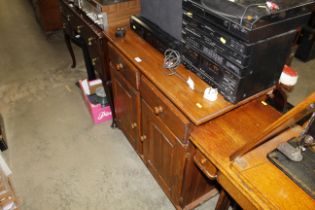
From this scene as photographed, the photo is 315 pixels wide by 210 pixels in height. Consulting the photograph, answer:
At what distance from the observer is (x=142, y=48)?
1.43m

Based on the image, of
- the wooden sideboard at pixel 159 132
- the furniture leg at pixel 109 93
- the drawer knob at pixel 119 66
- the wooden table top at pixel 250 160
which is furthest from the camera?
the furniture leg at pixel 109 93

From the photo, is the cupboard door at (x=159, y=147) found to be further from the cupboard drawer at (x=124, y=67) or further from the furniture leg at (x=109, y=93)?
the furniture leg at (x=109, y=93)

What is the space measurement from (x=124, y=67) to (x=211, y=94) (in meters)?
0.60

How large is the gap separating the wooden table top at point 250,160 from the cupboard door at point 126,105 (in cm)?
54

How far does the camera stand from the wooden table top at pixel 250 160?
848mm

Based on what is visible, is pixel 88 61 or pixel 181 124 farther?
pixel 88 61

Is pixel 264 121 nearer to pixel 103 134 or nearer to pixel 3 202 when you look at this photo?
pixel 103 134

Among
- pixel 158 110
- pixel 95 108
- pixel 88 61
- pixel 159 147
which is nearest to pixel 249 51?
pixel 158 110

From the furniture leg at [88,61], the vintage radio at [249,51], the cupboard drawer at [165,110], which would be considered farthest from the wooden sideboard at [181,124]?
the furniture leg at [88,61]

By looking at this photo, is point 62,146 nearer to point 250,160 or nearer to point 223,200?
point 223,200

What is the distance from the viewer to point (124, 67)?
1469 millimetres

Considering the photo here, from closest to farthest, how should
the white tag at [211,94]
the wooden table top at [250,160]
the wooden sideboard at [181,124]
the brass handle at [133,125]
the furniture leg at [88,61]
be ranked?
the wooden table top at [250,160] < the wooden sideboard at [181,124] < the white tag at [211,94] < the brass handle at [133,125] < the furniture leg at [88,61]

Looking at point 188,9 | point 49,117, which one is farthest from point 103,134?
point 188,9

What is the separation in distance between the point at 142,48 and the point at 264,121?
0.74 metres
